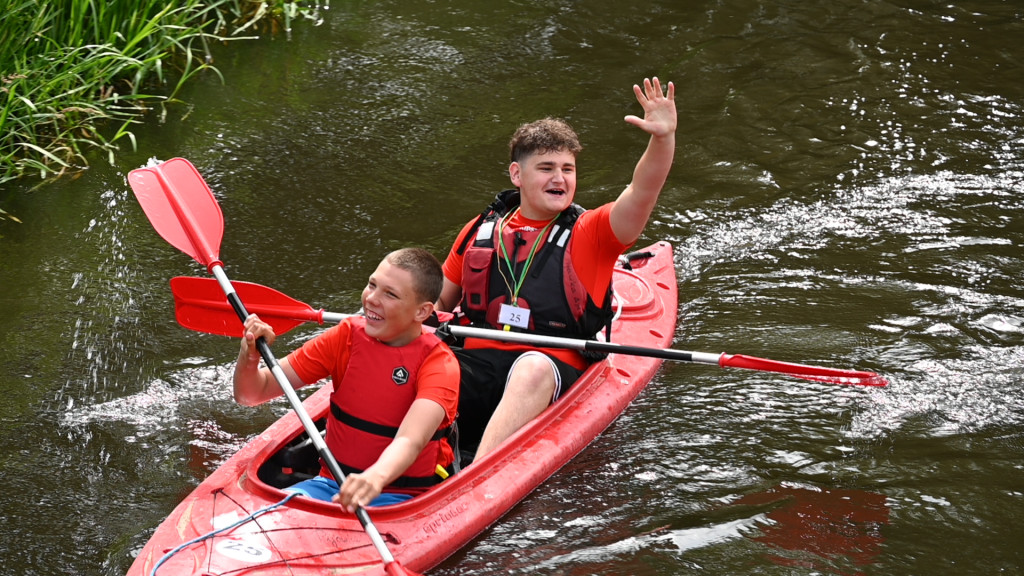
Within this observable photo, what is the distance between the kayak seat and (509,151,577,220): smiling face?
111 cm

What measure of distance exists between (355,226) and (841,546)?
130 inches

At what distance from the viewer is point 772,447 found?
412 centimetres

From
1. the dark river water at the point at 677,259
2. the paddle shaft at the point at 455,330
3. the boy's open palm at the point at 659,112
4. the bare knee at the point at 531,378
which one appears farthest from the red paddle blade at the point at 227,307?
the boy's open palm at the point at 659,112

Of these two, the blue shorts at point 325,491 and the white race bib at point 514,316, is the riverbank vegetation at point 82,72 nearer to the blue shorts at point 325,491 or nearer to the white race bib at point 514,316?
the white race bib at point 514,316

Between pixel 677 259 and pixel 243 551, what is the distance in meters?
3.22

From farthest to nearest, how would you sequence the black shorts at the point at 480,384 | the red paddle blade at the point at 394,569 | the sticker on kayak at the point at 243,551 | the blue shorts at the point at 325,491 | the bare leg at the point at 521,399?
the black shorts at the point at 480,384 < the bare leg at the point at 521,399 < the blue shorts at the point at 325,491 < the sticker on kayak at the point at 243,551 < the red paddle blade at the point at 394,569

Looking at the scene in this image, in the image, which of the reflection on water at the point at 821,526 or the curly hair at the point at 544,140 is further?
the curly hair at the point at 544,140

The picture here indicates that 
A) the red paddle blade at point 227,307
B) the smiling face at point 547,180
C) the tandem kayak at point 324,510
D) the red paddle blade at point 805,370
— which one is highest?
the smiling face at point 547,180

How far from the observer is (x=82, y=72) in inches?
257

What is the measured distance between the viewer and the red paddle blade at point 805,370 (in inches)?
145

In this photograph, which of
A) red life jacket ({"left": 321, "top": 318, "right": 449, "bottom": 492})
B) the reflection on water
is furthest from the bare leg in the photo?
the reflection on water

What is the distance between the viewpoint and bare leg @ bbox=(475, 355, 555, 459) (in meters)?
3.69

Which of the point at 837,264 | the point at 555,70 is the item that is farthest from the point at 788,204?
the point at 555,70

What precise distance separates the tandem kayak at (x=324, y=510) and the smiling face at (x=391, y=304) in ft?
1.67
